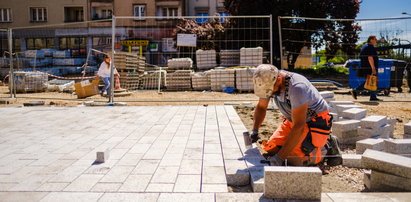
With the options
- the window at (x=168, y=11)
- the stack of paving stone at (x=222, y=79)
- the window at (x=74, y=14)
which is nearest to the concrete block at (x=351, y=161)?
the stack of paving stone at (x=222, y=79)

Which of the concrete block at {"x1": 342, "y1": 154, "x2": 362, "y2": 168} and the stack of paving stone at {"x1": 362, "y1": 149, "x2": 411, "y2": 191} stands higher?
the stack of paving stone at {"x1": 362, "y1": 149, "x2": 411, "y2": 191}

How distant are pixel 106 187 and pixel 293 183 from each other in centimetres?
176

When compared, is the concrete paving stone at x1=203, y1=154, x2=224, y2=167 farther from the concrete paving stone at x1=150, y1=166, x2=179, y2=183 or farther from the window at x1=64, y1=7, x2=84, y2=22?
the window at x1=64, y1=7, x2=84, y2=22

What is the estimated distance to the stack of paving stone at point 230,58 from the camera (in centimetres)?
1625

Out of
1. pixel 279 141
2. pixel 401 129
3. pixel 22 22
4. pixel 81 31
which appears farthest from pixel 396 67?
pixel 22 22

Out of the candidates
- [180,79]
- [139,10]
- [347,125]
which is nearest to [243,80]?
[180,79]

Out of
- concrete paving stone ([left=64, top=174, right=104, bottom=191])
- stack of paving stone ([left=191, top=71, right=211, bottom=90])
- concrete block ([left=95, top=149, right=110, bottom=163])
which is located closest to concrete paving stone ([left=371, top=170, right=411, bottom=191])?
concrete paving stone ([left=64, top=174, right=104, bottom=191])

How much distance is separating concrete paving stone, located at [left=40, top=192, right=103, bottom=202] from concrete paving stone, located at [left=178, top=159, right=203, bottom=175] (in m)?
0.96

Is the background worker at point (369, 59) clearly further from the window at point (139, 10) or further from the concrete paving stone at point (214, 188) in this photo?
the window at point (139, 10)

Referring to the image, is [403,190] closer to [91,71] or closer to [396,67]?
[396,67]

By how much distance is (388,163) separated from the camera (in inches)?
116

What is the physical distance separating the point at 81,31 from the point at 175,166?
30624 mm

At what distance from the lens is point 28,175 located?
3482 millimetres

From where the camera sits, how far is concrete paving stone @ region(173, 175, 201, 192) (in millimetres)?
3047
